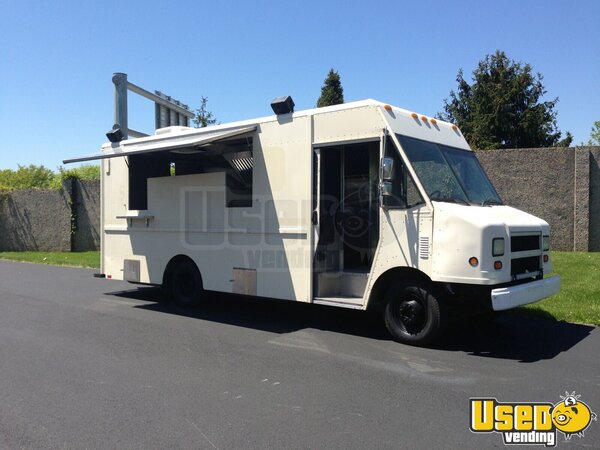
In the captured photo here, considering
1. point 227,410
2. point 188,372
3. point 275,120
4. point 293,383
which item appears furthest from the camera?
point 275,120

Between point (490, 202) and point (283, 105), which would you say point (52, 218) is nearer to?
point (283, 105)

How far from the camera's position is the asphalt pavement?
3.92 meters

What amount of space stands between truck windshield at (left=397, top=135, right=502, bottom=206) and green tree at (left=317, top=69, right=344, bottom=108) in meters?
24.7

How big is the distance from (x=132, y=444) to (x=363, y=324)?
458 centimetres

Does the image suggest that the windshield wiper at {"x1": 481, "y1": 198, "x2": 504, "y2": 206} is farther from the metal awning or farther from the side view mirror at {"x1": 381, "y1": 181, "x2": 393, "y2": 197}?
the metal awning

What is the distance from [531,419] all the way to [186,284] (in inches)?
252

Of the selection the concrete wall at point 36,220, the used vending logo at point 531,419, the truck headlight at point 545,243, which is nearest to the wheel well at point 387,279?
the truck headlight at point 545,243

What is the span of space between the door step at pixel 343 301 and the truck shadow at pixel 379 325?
1.77ft

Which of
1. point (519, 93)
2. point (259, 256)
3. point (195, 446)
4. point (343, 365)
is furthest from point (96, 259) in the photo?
point (519, 93)

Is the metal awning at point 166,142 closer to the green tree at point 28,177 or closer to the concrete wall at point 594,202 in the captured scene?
the concrete wall at point 594,202

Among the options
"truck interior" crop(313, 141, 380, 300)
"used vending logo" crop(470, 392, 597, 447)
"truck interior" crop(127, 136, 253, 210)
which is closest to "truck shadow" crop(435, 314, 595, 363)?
"used vending logo" crop(470, 392, 597, 447)

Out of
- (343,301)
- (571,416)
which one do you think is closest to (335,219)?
(343,301)

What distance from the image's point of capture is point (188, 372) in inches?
213

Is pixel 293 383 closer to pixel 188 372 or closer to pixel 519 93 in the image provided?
pixel 188 372
